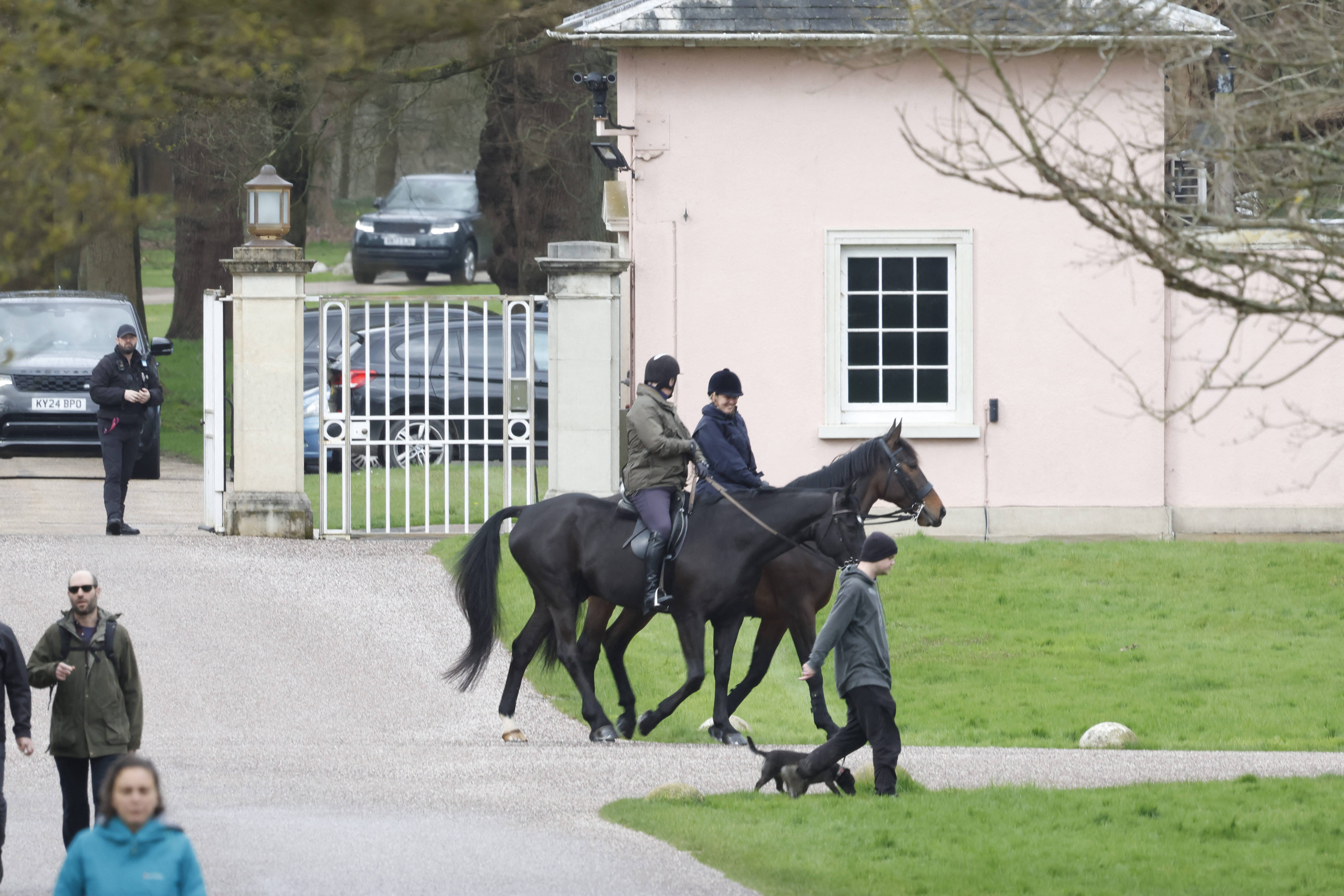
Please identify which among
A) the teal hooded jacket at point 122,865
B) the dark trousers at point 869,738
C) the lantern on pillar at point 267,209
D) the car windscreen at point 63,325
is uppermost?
the lantern on pillar at point 267,209

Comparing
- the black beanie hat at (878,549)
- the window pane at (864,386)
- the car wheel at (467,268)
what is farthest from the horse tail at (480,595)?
the car wheel at (467,268)

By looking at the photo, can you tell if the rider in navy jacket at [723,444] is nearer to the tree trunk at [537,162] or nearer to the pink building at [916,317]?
the pink building at [916,317]

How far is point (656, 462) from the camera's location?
39.9 feet

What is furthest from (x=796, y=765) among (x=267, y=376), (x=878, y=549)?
(x=267, y=376)

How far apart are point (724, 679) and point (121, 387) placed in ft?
26.9

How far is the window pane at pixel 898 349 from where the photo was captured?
19.3m

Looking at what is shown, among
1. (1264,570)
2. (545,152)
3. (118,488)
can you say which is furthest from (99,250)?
(1264,570)

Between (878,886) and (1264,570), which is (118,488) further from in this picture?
(878,886)

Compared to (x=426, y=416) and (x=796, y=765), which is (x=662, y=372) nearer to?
(x=796, y=765)

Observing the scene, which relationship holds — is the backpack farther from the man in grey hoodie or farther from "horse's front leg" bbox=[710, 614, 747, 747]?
"horse's front leg" bbox=[710, 614, 747, 747]

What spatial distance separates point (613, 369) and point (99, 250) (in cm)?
1665

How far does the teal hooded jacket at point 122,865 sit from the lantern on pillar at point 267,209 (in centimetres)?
1268

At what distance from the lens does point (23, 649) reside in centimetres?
1395

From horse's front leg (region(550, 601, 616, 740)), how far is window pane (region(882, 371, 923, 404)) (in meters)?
7.58
